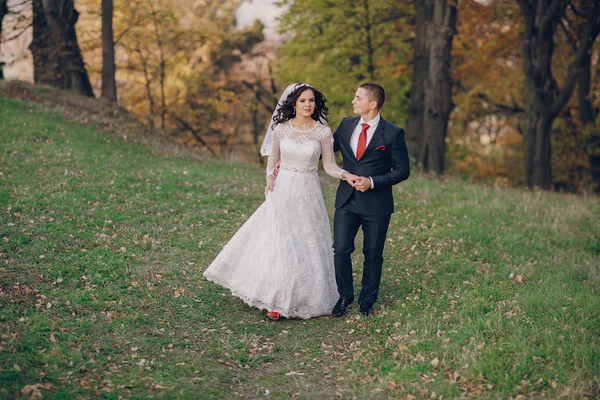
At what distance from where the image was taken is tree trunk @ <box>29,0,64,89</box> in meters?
20.0

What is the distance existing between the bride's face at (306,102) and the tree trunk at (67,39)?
1509 cm

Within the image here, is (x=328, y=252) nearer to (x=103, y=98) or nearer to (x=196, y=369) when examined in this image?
(x=196, y=369)

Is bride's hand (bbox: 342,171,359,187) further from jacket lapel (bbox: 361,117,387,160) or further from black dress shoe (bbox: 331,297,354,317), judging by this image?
black dress shoe (bbox: 331,297,354,317)

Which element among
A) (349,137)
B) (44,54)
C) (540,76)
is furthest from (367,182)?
(44,54)

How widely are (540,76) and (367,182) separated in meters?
13.9

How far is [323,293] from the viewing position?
24.6 feet

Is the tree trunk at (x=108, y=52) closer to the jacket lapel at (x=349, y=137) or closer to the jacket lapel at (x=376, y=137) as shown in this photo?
the jacket lapel at (x=349, y=137)

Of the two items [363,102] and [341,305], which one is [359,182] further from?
[341,305]

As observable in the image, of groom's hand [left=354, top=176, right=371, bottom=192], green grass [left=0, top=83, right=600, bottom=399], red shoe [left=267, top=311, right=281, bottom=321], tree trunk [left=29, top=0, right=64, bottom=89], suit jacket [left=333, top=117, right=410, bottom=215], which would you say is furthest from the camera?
tree trunk [left=29, top=0, right=64, bottom=89]

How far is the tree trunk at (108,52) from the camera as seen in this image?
1925 cm

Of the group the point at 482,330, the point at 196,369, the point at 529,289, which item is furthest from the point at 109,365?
the point at 529,289

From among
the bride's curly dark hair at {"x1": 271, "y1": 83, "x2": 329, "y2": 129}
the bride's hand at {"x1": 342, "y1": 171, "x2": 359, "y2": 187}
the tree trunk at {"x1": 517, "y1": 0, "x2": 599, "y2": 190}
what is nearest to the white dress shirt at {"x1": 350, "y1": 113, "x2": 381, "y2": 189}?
the bride's hand at {"x1": 342, "y1": 171, "x2": 359, "y2": 187}

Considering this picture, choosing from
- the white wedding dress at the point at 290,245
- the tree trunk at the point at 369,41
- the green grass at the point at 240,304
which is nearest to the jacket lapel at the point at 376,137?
the white wedding dress at the point at 290,245

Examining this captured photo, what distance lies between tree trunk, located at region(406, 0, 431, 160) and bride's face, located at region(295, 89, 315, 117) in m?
13.3
